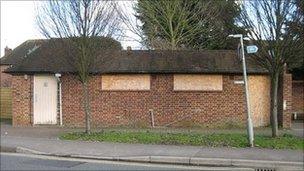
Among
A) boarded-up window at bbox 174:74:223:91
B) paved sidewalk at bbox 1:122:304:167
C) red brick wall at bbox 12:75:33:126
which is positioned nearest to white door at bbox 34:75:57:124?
red brick wall at bbox 12:75:33:126

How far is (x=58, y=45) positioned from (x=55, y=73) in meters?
2.91

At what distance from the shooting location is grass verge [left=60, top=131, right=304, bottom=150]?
47.5 feet

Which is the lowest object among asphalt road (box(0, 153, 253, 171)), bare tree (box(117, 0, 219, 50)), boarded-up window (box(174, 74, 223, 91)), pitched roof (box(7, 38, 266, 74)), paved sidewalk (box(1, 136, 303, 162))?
asphalt road (box(0, 153, 253, 171))

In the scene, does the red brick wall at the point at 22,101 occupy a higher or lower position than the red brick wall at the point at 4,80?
lower

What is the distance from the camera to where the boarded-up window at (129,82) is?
20562 mm

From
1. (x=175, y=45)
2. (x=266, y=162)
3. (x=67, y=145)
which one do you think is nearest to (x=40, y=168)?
(x=67, y=145)

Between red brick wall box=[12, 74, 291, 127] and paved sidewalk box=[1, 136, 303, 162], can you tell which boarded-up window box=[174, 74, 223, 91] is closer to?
red brick wall box=[12, 74, 291, 127]

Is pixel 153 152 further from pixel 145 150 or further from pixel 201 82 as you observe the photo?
pixel 201 82

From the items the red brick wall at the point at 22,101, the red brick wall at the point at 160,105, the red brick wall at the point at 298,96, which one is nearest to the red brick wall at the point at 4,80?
the red brick wall at the point at 22,101

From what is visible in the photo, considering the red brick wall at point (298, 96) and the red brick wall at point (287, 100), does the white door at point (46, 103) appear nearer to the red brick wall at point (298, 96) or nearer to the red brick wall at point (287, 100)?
the red brick wall at point (287, 100)

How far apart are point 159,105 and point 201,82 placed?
198 centimetres

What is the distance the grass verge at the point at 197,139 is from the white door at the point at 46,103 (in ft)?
13.4

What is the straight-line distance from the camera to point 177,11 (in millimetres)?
31984

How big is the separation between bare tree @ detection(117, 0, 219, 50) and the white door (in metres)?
11.2
